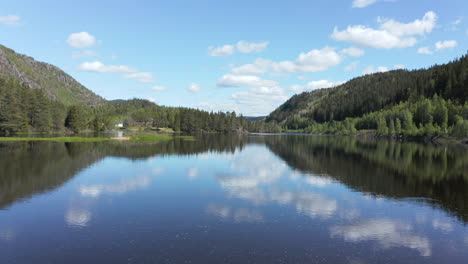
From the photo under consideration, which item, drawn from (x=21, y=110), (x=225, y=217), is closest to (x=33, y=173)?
(x=225, y=217)

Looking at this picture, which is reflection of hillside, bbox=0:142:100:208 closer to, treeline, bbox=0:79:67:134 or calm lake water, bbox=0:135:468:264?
calm lake water, bbox=0:135:468:264

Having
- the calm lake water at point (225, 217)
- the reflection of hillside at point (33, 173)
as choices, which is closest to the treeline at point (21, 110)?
the reflection of hillside at point (33, 173)

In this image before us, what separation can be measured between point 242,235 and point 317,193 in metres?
17.6

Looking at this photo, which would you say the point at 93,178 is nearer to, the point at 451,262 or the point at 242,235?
the point at 242,235

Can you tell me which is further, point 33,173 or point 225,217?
point 33,173

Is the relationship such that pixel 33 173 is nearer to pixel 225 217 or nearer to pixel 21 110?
pixel 225 217

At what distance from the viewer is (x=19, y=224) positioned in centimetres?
2181

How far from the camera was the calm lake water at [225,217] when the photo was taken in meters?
17.8

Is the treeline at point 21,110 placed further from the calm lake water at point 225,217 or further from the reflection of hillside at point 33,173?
the calm lake water at point 225,217

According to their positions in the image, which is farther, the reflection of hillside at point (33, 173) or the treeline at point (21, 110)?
the treeline at point (21, 110)

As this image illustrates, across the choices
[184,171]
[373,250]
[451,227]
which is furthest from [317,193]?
[184,171]

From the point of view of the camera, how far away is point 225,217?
25.0m

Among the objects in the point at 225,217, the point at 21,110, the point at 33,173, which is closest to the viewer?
the point at 225,217

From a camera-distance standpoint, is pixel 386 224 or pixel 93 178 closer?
pixel 386 224
